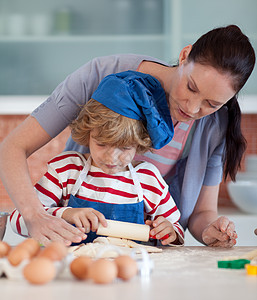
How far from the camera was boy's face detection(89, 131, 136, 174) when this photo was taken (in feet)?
4.17

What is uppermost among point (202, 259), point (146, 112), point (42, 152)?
point (146, 112)

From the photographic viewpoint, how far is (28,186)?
48.7 inches

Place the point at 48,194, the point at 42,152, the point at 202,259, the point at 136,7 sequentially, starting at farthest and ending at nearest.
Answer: the point at 42,152 < the point at 136,7 < the point at 48,194 < the point at 202,259

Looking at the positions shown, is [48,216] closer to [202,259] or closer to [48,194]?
[48,194]

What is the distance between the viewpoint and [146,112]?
1.23 m

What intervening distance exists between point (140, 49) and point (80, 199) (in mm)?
1486

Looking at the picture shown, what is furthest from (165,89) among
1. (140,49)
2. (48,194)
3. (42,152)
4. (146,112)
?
(42,152)

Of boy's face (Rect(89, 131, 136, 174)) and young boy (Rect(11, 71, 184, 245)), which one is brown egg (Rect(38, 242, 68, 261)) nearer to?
young boy (Rect(11, 71, 184, 245))

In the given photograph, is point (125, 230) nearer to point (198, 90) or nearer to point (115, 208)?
point (115, 208)

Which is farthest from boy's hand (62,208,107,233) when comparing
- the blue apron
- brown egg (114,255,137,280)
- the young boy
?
brown egg (114,255,137,280)

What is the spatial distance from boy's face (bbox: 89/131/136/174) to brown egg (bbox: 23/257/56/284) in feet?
1.66

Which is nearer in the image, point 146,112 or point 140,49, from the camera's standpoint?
point 146,112

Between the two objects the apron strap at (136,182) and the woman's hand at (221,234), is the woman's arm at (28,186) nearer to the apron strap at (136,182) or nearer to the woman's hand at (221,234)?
the apron strap at (136,182)

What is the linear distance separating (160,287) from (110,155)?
0.51 metres
